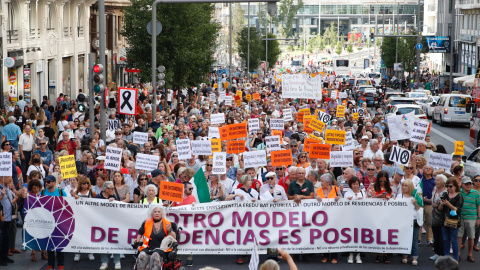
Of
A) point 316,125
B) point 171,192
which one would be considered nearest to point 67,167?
point 171,192

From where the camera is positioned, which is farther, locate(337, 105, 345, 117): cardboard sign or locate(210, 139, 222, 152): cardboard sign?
locate(337, 105, 345, 117): cardboard sign

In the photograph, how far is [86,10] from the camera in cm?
4819

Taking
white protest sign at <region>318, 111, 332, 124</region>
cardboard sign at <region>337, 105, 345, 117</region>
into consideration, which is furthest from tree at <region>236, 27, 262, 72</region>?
white protest sign at <region>318, 111, 332, 124</region>

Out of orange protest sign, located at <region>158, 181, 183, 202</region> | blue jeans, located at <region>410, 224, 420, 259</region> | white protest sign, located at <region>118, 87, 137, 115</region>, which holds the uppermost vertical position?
white protest sign, located at <region>118, 87, 137, 115</region>

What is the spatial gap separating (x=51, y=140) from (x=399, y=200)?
1176cm

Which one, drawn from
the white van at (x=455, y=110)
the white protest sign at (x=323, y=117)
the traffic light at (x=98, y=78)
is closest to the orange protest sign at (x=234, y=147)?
the traffic light at (x=98, y=78)

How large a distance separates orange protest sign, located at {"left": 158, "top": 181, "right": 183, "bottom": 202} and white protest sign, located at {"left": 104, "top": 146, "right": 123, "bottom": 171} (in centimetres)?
243

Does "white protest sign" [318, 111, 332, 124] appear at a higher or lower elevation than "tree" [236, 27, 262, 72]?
lower

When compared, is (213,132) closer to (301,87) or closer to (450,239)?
(450,239)

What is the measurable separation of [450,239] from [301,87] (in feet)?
67.0

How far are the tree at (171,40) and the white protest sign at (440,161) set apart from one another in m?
21.8

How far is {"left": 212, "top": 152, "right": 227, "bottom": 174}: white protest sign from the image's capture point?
14.1 meters

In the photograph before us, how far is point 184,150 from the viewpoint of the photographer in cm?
1622

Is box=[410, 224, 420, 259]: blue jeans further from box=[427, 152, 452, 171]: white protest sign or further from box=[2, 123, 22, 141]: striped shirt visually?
box=[2, 123, 22, 141]: striped shirt
